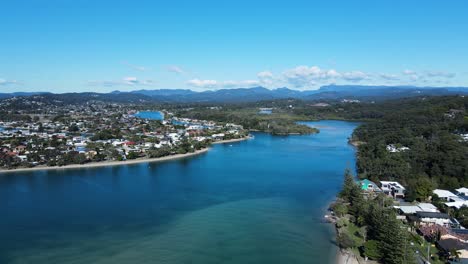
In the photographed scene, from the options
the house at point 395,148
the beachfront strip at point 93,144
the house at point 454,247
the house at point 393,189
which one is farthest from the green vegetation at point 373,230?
the beachfront strip at point 93,144

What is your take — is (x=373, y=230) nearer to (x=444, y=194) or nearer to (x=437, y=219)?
(x=437, y=219)

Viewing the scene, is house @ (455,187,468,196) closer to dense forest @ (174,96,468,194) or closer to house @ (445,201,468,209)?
dense forest @ (174,96,468,194)

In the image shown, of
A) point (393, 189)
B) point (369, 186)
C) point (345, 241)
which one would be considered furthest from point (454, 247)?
point (369, 186)

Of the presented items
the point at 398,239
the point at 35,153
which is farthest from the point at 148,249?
the point at 35,153

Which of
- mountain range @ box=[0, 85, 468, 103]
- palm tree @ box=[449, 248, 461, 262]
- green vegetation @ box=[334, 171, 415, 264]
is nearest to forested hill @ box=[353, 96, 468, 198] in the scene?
green vegetation @ box=[334, 171, 415, 264]

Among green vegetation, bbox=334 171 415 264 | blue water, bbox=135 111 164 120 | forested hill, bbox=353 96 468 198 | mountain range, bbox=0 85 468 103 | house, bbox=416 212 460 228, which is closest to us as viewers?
green vegetation, bbox=334 171 415 264

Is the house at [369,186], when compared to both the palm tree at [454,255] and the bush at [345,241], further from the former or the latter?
the palm tree at [454,255]

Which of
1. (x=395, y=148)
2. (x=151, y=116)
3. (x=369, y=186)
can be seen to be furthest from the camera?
(x=151, y=116)
